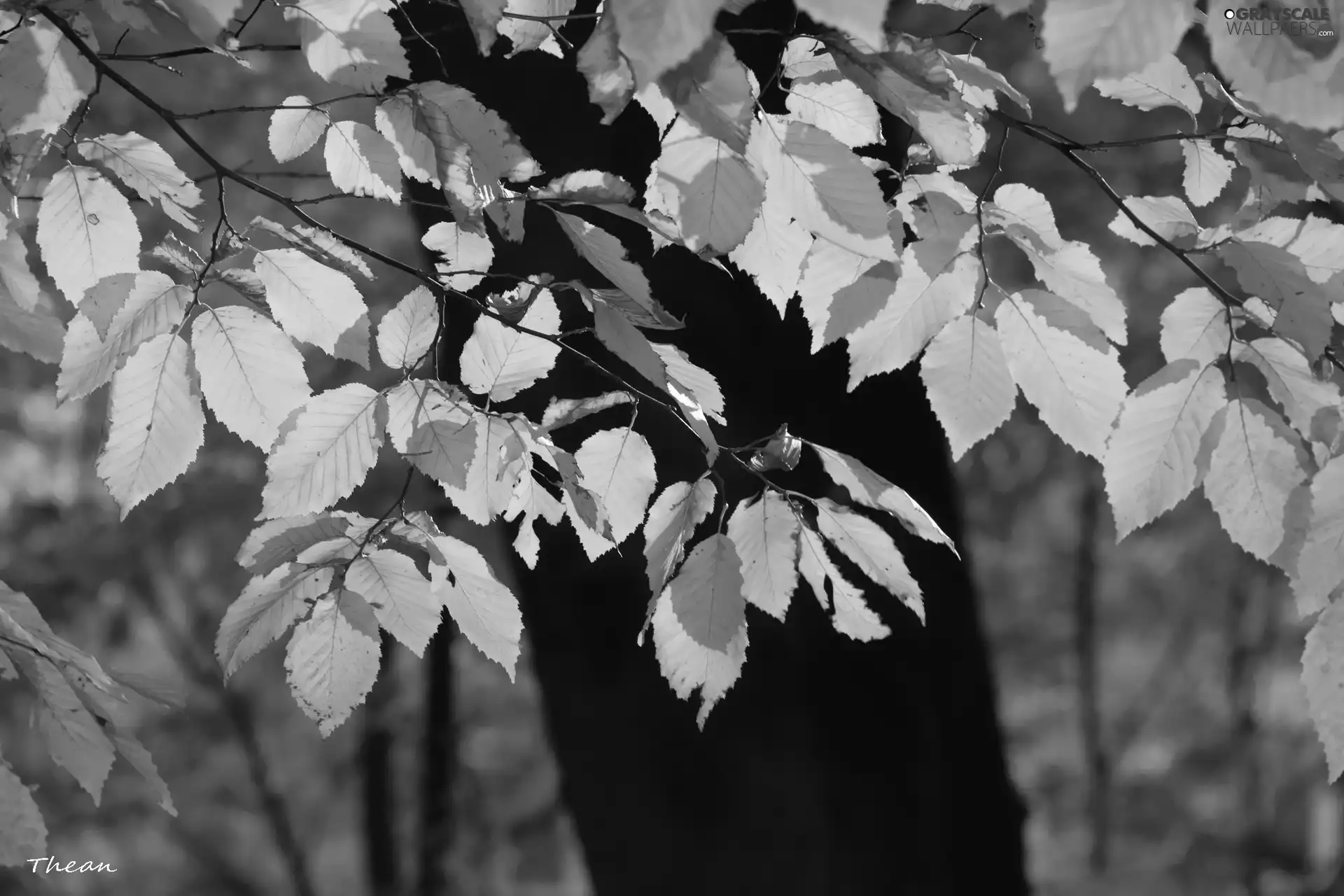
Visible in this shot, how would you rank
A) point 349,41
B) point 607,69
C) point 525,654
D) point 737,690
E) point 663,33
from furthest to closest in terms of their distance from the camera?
point 525,654, point 737,690, point 349,41, point 607,69, point 663,33

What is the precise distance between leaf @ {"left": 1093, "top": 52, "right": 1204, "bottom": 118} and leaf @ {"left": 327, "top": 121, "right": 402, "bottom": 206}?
2.58 ft

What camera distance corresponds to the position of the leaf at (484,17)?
94 cm

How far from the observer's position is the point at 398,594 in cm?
116

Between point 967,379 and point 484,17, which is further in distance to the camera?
point 967,379

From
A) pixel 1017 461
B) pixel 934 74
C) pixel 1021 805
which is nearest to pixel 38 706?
pixel 934 74

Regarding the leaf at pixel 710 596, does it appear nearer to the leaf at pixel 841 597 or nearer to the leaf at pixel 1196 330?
the leaf at pixel 841 597

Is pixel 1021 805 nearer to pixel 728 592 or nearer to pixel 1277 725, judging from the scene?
pixel 728 592

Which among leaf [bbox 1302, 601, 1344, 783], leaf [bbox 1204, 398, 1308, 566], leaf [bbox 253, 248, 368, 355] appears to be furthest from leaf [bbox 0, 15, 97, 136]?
leaf [bbox 1302, 601, 1344, 783]

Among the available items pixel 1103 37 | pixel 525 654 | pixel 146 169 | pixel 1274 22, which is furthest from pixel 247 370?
pixel 525 654

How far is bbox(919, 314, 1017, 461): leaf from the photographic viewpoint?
110 cm

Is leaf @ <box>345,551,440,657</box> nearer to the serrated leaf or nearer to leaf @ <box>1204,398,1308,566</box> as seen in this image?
the serrated leaf

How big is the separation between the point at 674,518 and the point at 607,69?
1.50 ft

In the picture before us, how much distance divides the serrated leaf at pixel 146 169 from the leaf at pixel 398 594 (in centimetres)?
41

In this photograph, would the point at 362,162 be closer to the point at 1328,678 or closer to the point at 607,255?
the point at 607,255
